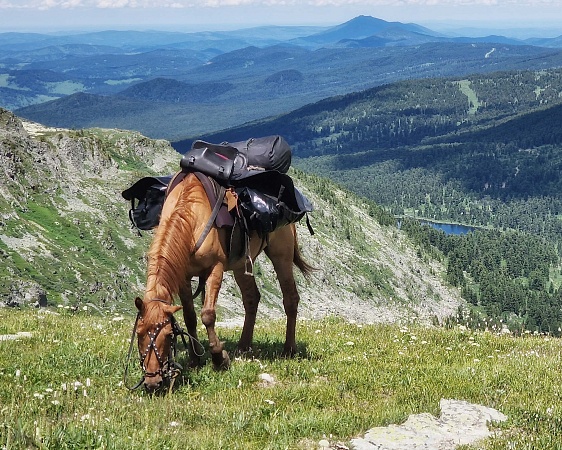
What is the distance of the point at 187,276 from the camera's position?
10.7m

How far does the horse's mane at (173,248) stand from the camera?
962cm

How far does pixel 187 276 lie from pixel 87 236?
7106cm

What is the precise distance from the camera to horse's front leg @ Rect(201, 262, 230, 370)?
1048cm

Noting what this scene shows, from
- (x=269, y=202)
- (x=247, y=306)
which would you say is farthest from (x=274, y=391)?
(x=269, y=202)

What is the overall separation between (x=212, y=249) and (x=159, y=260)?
1286 mm

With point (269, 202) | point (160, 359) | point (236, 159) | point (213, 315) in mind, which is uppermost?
point (236, 159)

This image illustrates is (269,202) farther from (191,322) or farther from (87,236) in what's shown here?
(87,236)

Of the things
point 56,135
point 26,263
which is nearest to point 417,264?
point 56,135

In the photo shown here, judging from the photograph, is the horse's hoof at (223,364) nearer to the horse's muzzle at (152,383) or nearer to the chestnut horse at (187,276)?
the chestnut horse at (187,276)

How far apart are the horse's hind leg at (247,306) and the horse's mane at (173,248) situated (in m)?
2.29

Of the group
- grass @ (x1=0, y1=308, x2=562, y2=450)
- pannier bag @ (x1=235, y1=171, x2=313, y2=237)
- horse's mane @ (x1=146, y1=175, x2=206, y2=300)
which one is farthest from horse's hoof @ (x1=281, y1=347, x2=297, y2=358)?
horse's mane @ (x1=146, y1=175, x2=206, y2=300)

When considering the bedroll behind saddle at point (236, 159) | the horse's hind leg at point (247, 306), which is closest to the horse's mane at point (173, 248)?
the bedroll behind saddle at point (236, 159)

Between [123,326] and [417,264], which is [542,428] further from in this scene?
[417,264]

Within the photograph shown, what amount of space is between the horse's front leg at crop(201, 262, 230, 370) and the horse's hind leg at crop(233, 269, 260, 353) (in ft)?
5.26
